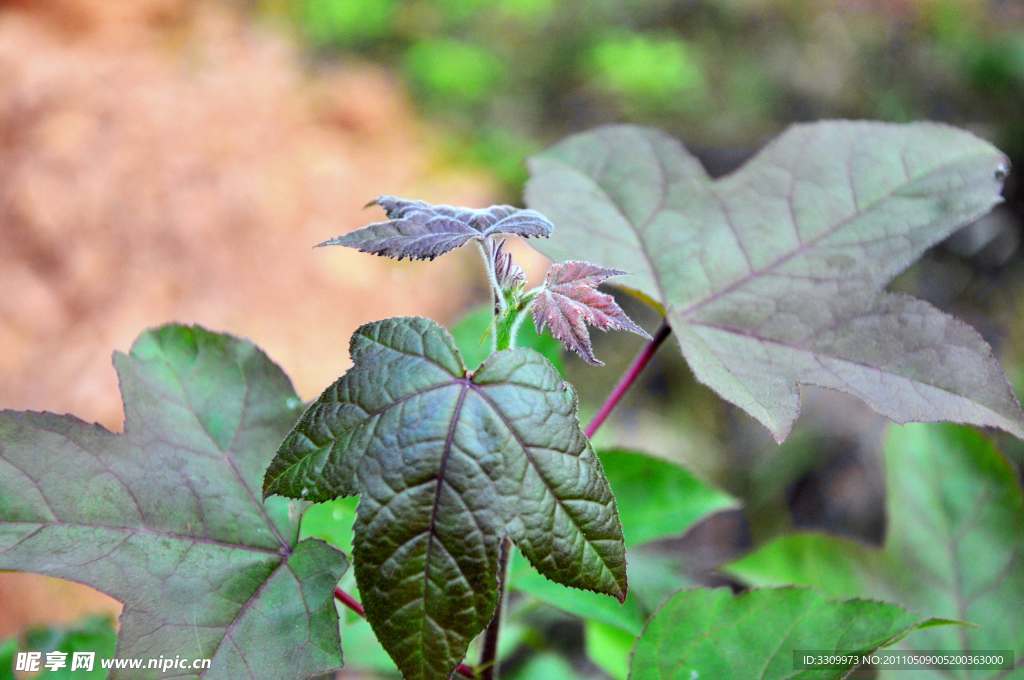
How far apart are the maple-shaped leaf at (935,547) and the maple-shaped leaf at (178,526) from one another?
50cm

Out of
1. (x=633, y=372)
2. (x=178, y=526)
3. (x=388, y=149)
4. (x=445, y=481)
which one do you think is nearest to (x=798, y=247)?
(x=633, y=372)

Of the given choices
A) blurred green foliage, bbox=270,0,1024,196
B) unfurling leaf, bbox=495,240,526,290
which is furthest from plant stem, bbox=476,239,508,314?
blurred green foliage, bbox=270,0,1024,196

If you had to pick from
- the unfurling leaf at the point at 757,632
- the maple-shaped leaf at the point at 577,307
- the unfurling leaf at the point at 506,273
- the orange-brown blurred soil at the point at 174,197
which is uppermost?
the orange-brown blurred soil at the point at 174,197

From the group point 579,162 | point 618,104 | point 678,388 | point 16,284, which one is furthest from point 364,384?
point 618,104

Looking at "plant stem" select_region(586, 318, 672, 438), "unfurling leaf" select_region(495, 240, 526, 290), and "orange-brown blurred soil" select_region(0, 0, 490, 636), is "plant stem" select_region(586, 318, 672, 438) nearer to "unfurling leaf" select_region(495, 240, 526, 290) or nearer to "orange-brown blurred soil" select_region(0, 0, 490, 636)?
"unfurling leaf" select_region(495, 240, 526, 290)

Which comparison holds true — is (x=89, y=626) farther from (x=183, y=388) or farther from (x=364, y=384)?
(x=364, y=384)

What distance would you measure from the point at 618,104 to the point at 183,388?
11.3ft

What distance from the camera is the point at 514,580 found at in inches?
33.8

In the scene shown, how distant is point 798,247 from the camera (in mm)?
785

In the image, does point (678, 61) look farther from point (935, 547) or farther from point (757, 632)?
point (757, 632)

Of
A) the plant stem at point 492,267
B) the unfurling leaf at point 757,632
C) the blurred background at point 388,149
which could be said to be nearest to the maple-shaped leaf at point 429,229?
the plant stem at point 492,267

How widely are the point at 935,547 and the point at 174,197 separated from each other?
3206 mm

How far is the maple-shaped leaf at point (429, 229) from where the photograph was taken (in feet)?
1.77

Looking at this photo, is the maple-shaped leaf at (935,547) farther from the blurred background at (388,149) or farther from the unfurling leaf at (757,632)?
the blurred background at (388,149)
